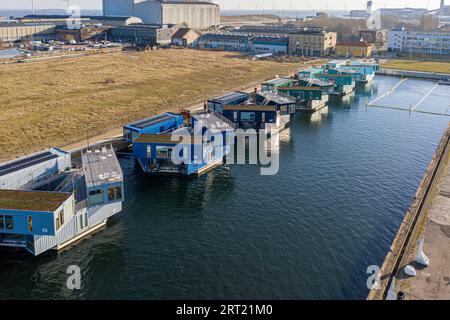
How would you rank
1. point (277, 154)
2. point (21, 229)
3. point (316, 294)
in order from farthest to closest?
point (277, 154) → point (21, 229) → point (316, 294)

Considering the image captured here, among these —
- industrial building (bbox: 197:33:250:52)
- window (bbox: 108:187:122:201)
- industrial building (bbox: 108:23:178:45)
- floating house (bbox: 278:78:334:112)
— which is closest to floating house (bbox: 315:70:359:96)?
floating house (bbox: 278:78:334:112)

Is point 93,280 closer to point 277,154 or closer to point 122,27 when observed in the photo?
point 277,154

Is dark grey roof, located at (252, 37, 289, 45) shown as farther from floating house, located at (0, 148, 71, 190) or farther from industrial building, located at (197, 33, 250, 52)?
floating house, located at (0, 148, 71, 190)

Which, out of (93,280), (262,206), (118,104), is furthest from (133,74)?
(93,280)

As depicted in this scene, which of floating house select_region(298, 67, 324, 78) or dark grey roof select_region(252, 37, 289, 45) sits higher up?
dark grey roof select_region(252, 37, 289, 45)

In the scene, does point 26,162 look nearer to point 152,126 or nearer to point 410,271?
point 152,126

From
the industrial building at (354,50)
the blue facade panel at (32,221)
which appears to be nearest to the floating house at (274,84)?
the blue facade panel at (32,221)
